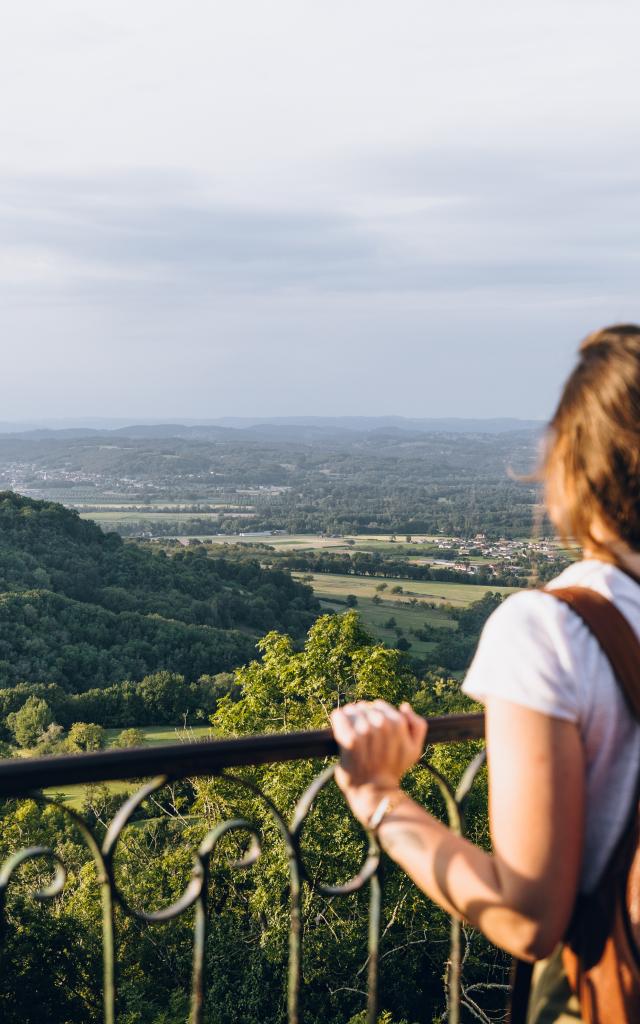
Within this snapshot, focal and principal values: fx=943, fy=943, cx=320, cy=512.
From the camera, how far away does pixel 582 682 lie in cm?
124

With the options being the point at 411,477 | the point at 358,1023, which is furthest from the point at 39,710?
the point at 411,477

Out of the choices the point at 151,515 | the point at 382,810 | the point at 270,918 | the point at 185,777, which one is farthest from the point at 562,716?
the point at 151,515

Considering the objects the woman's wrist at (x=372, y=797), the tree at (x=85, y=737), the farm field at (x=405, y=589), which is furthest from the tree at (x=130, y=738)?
the woman's wrist at (x=372, y=797)

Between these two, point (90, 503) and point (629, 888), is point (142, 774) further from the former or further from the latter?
point (90, 503)

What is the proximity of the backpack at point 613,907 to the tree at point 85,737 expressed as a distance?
35.7 m

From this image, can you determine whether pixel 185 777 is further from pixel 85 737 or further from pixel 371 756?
pixel 85 737

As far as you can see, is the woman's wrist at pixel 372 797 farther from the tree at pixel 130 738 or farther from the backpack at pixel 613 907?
the tree at pixel 130 738

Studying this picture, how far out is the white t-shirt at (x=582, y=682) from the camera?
1.23 meters

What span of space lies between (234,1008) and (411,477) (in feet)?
292

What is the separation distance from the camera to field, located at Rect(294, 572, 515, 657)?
48.9 metres

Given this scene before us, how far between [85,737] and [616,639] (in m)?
38.0

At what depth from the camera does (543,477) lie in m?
1.42

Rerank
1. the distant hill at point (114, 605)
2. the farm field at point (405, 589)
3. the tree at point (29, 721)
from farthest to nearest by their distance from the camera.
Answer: the farm field at point (405, 589) → the distant hill at point (114, 605) → the tree at point (29, 721)

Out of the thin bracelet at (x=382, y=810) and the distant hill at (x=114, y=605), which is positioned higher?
the thin bracelet at (x=382, y=810)
